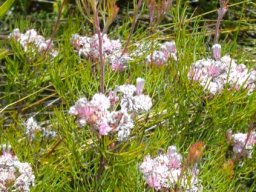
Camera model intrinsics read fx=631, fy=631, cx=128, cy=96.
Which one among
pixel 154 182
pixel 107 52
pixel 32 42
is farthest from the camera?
pixel 32 42

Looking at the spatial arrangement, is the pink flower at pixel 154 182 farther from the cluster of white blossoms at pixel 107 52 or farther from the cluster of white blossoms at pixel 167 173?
the cluster of white blossoms at pixel 107 52

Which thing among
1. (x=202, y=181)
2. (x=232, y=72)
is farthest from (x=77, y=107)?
(x=232, y=72)

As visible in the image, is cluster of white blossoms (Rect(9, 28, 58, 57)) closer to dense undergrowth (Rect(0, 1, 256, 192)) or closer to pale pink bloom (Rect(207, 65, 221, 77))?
dense undergrowth (Rect(0, 1, 256, 192))

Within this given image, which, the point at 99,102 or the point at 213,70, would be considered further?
the point at 213,70

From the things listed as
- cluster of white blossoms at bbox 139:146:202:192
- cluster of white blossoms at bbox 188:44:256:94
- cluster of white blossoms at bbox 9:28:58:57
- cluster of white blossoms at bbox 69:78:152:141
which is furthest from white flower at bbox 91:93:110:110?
cluster of white blossoms at bbox 9:28:58:57

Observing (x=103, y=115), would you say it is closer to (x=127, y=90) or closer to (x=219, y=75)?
(x=127, y=90)

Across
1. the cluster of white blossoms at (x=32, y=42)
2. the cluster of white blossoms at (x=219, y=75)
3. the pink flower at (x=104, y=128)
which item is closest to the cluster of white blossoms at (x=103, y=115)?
the pink flower at (x=104, y=128)

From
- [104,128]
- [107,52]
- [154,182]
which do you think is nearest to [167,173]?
[154,182]
